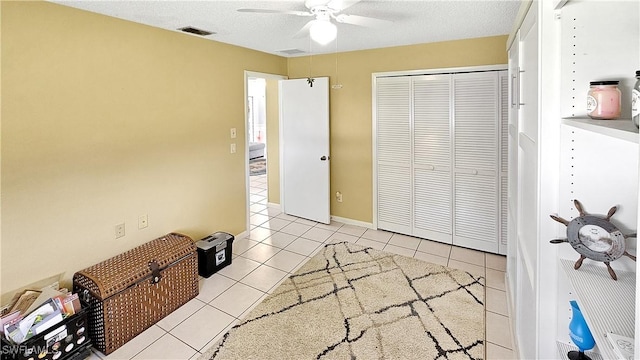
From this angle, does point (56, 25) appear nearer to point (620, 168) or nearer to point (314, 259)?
point (314, 259)

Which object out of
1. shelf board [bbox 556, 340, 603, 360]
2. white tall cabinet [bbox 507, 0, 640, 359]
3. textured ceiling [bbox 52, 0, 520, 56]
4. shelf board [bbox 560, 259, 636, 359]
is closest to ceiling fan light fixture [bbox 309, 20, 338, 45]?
textured ceiling [bbox 52, 0, 520, 56]

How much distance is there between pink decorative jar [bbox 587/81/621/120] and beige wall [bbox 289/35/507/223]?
272cm

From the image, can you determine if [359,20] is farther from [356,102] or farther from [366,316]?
[366,316]

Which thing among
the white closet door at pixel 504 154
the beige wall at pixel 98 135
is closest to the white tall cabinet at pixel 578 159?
the white closet door at pixel 504 154

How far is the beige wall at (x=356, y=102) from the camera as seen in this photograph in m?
3.64

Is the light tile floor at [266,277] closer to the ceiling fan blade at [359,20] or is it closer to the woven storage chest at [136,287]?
the woven storage chest at [136,287]

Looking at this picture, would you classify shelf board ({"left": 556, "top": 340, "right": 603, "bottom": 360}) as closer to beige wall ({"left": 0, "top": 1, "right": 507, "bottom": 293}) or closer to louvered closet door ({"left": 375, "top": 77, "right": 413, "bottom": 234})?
louvered closet door ({"left": 375, "top": 77, "right": 413, "bottom": 234})

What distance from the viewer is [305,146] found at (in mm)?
4551

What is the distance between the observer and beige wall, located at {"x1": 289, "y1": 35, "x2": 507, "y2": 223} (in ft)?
11.9

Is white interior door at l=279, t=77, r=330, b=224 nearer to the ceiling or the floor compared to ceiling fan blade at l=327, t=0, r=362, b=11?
nearer to the floor

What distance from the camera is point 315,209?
4594mm

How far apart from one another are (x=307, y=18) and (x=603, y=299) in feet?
8.25

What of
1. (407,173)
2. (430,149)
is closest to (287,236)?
(407,173)

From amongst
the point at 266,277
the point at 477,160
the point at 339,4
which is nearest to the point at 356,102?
the point at 477,160
